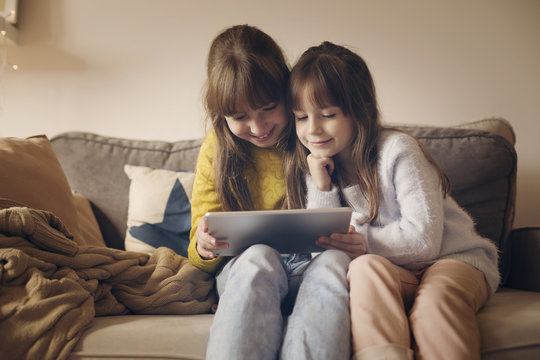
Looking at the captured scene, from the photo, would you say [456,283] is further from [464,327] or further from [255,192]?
[255,192]

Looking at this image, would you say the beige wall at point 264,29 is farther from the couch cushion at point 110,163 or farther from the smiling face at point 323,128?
the smiling face at point 323,128

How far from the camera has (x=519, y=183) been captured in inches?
69.1

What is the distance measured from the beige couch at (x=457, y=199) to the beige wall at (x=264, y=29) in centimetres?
28

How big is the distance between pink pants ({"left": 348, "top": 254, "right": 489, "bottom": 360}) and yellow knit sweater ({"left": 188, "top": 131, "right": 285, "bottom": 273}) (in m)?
0.43

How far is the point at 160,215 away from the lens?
4.98ft

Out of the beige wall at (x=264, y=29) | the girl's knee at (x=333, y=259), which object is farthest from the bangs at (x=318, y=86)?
the beige wall at (x=264, y=29)

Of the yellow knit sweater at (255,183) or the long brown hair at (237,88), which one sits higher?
the long brown hair at (237,88)

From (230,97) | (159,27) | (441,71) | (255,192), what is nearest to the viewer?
(230,97)

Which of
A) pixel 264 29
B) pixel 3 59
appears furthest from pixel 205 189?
pixel 3 59

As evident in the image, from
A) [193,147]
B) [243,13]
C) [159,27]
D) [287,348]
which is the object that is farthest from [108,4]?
[287,348]

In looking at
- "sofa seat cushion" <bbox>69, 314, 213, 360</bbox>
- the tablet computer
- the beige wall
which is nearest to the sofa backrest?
the beige wall

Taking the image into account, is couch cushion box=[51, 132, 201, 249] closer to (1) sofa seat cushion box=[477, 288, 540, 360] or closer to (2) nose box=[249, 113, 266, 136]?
(2) nose box=[249, 113, 266, 136]

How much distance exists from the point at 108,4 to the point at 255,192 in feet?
4.08

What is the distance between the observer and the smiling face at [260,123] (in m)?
1.16
